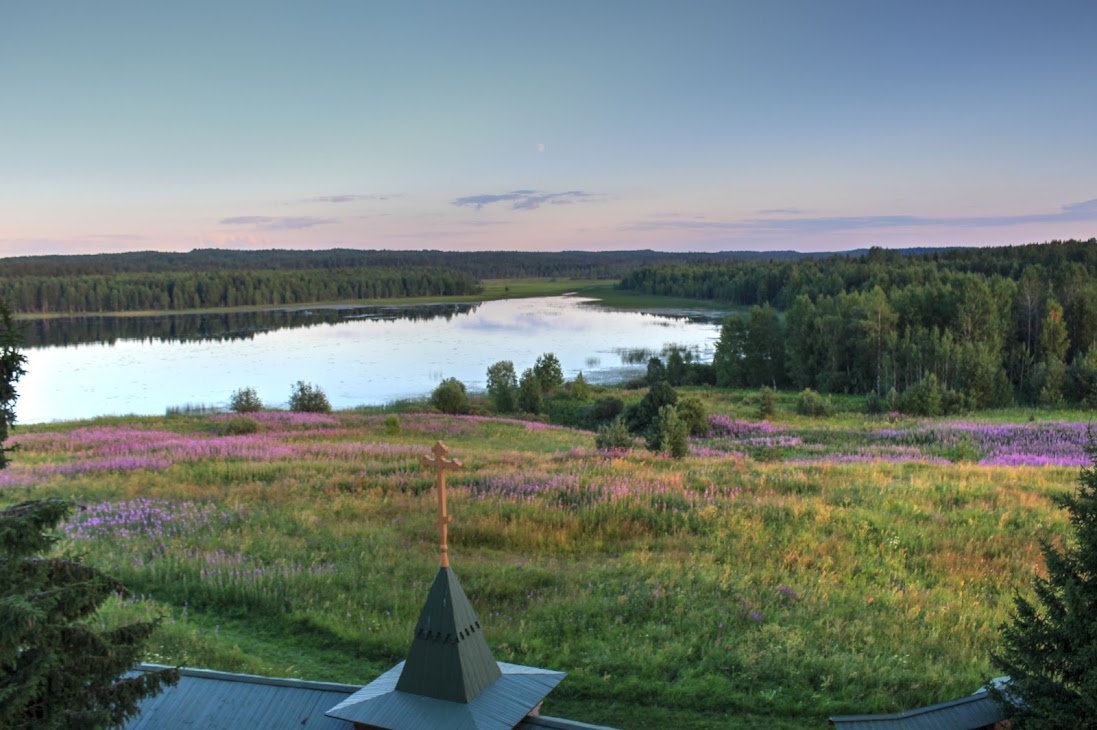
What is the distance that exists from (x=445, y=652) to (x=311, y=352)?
76769mm

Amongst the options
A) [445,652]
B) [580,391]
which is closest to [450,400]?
[580,391]

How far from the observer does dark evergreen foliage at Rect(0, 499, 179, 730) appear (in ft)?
16.4

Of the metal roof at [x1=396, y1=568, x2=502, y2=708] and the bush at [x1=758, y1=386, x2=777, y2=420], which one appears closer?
the metal roof at [x1=396, y1=568, x2=502, y2=708]

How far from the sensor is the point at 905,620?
35.3ft

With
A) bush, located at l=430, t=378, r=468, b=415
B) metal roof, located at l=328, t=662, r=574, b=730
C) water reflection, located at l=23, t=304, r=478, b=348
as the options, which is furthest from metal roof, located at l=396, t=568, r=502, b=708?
water reflection, located at l=23, t=304, r=478, b=348

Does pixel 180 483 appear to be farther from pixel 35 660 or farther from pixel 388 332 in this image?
pixel 388 332

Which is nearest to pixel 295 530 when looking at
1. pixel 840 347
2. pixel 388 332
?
pixel 840 347

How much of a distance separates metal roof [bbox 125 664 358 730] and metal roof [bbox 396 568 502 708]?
3.43ft

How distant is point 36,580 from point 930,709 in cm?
720

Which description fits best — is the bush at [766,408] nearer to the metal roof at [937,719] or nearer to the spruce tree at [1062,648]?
the metal roof at [937,719]

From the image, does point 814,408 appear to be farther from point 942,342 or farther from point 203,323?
point 203,323

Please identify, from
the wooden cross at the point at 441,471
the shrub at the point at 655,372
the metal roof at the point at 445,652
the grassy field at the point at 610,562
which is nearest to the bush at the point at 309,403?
the grassy field at the point at 610,562

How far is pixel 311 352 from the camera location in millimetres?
78062

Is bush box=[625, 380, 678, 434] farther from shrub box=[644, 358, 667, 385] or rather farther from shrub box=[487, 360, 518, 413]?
shrub box=[644, 358, 667, 385]
